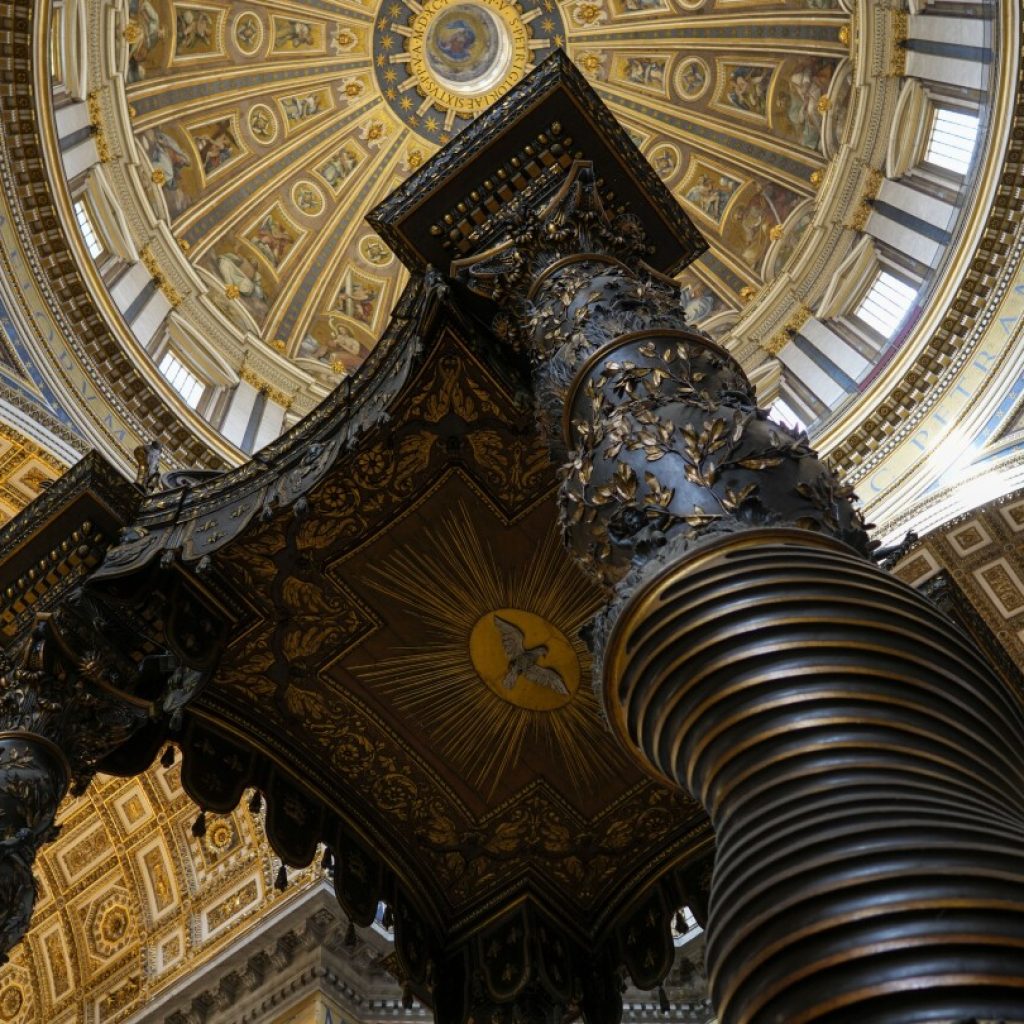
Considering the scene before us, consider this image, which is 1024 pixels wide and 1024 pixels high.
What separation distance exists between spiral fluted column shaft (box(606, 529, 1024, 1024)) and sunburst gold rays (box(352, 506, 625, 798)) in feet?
9.76

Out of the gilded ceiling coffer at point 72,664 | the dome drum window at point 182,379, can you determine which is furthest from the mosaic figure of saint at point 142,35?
the gilded ceiling coffer at point 72,664

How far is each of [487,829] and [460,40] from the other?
1822 centimetres

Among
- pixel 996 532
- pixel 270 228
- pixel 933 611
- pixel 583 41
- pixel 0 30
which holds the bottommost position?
pixel 933 611

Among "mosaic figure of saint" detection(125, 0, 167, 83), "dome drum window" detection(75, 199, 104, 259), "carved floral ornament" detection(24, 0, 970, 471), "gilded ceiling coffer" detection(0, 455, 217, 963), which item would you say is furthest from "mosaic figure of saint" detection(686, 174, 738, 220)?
"gilded ceiling coffer" detection(0, 455, 217, 963)

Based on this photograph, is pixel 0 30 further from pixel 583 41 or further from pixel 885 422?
pixel 583 41

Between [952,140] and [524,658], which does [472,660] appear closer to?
[524,658]

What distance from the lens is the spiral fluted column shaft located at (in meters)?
2.12

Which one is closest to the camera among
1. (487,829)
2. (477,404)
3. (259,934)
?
(477,404)

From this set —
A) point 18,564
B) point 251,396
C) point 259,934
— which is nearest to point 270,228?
point 251,396

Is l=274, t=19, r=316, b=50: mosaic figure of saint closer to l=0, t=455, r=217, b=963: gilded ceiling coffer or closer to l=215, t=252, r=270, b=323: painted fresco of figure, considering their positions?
l=215, t=252, r=270, b=323: painted fresco of figure

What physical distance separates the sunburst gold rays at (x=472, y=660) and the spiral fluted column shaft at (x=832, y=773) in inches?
117

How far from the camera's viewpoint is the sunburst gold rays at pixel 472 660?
6223 mm

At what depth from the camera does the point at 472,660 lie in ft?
21.1

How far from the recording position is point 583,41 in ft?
70.2
